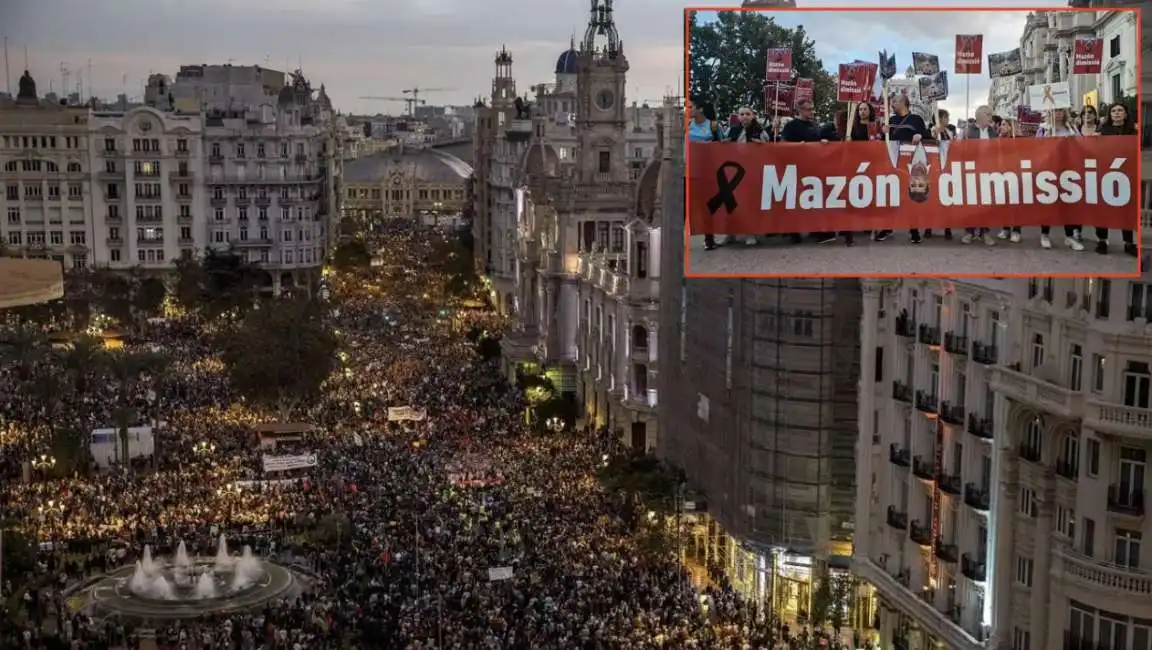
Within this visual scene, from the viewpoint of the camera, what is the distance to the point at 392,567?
38250 mm

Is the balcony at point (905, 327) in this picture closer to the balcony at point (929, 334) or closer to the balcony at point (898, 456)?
the balcony at point (929, 334)

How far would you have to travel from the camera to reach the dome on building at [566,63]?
4683 inches

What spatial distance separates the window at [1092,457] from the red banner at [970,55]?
6.33 metres

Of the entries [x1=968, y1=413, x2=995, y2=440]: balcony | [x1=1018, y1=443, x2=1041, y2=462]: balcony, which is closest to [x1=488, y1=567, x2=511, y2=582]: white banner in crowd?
[x1=968, y1=413, x2=995, y2=440]: balcony

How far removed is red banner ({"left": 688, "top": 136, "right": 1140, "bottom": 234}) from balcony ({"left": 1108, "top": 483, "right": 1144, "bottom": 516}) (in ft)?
14.1

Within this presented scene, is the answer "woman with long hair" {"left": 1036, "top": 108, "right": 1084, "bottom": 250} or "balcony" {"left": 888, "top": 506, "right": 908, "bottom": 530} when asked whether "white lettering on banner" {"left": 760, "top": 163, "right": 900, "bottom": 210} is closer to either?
"woman with long hair" {"left": 1036, "top": 108, "right": 1084, "bottom": 250}

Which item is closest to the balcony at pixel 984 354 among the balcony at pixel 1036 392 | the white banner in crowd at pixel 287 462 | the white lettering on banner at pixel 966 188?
the balcony at pixel 1036 392

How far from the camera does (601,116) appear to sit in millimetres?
74250

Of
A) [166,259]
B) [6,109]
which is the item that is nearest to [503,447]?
[166,259]

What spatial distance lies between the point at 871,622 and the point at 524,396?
3250cm

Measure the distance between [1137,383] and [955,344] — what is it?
17.2 feet

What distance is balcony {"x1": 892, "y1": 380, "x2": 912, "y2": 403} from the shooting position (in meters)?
31.4

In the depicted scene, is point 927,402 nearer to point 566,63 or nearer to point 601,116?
point 601,116

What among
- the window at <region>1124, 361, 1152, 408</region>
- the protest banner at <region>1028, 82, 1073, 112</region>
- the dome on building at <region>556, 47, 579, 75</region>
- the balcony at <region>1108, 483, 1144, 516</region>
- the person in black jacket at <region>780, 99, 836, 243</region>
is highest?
the dome on building at <region>556, 47, 579, 75</region>
